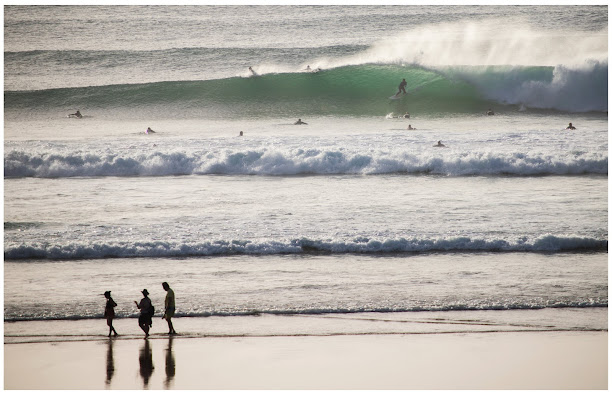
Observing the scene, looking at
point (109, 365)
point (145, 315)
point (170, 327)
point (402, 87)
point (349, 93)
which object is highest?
point (402, 87)

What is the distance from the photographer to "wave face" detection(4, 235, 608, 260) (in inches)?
314

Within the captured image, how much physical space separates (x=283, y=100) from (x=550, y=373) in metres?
12.8

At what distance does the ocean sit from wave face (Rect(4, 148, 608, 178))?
4 centimetres

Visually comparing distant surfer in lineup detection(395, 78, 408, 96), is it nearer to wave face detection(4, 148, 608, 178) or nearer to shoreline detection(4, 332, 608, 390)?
wave face detection(4, 148, 608, 178)

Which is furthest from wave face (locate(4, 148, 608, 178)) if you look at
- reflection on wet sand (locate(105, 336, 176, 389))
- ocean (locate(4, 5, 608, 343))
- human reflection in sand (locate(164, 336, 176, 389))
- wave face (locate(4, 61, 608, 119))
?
human reflection in sand (locate(164, 336, 176, 389))

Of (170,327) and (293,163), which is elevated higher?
(293,163)

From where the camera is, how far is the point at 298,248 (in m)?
8.05

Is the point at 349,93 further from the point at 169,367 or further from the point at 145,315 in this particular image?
the point at 169,367

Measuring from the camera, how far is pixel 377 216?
358 inches

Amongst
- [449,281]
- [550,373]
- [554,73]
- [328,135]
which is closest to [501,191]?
[449,281]

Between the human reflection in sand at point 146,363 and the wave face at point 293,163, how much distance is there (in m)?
6.63

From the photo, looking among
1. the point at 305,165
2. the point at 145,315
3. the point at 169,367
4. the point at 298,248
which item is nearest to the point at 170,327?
the point at 145,315

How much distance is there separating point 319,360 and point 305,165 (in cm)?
701

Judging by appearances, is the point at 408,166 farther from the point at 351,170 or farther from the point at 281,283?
the point at 281,283
